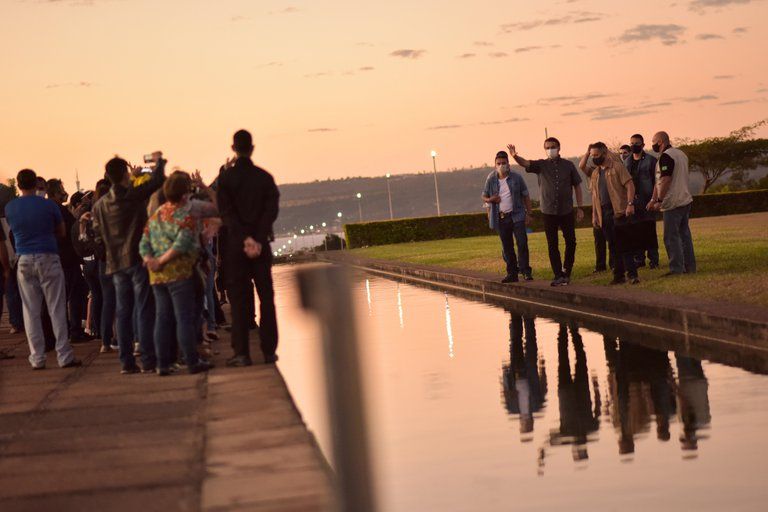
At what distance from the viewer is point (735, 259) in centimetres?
2048

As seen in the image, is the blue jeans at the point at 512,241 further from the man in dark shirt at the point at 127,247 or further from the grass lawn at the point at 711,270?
the man in dark shirt at the point at 127,247

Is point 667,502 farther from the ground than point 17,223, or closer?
closer

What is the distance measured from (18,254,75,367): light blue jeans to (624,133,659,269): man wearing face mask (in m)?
9.18

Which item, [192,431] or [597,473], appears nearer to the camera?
[597,473]

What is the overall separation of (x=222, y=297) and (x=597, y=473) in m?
16.4

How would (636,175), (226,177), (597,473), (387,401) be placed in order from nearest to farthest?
(597,473) < (387,401) < (226,177) < (636,175)

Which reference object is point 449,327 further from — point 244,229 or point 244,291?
point 244,229

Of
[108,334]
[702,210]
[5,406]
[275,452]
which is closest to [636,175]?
[108,334]

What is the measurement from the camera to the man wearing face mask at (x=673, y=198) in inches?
692

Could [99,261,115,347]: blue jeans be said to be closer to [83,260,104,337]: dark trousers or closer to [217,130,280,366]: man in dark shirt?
[83,260,104,337]: dark trousers

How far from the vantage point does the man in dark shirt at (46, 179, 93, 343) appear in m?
14.9

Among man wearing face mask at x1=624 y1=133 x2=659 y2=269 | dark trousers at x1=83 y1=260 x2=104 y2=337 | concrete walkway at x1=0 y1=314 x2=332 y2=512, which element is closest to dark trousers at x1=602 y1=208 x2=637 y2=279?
man wearing face mask at x1=624 y1=133 x2=659 y2=269

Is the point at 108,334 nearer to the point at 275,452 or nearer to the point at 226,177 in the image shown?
the point at 226,177

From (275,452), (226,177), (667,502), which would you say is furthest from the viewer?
(226,177)
